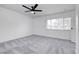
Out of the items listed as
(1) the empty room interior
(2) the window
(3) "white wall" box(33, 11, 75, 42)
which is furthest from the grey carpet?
(2) the window

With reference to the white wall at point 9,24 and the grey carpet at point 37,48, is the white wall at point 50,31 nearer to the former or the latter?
the grey carpet at point 37,48

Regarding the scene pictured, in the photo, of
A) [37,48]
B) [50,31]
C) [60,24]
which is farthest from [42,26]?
[37,48]

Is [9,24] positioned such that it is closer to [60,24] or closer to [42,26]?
[42,26]

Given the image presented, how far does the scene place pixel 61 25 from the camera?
211 inches

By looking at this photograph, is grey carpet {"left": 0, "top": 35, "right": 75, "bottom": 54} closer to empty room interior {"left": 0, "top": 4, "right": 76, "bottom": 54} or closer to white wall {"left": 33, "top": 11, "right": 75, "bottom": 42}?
empty room interior {"left": 0, "top": 4, "right": 76, "bottom": 54}

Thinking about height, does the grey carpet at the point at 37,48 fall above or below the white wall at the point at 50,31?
below

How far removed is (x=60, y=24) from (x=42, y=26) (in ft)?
7.09

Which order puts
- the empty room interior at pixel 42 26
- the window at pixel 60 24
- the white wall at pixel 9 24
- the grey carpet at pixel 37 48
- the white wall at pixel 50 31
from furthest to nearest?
the window at pixel 60 24, the white wall at pixel 50 31, the white wall at pixel 9 24, the empty room interior at pixel 42 26, the grey carpet at pixel 37 48

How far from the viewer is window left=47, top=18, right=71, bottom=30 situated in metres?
4.95

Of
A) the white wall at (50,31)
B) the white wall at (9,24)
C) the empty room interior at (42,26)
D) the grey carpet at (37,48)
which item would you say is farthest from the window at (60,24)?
the white wall at (9,24)

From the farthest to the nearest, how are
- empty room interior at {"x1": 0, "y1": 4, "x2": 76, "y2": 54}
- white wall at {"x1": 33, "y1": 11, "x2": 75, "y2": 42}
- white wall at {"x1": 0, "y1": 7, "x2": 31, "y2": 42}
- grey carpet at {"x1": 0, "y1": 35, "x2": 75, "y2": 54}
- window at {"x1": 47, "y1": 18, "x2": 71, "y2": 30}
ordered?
window at {"x1": 47, "y1": 18, "x2": 71, "y2": 30} < white wall at {"x1": 33, "y1": 11, "x2": 75, "y2": 42} < white wall at {"x1": 0, "y1": 7, "x2": 31, "y2": 42} < empty room interior at {"x1": 0, "y1": 4, "x2": 76, "y2": 54} < grey carpet at {"x1": 0, "y1": 35, "x2": 75, "y2": 54}

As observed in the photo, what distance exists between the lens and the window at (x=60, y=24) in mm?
4953
